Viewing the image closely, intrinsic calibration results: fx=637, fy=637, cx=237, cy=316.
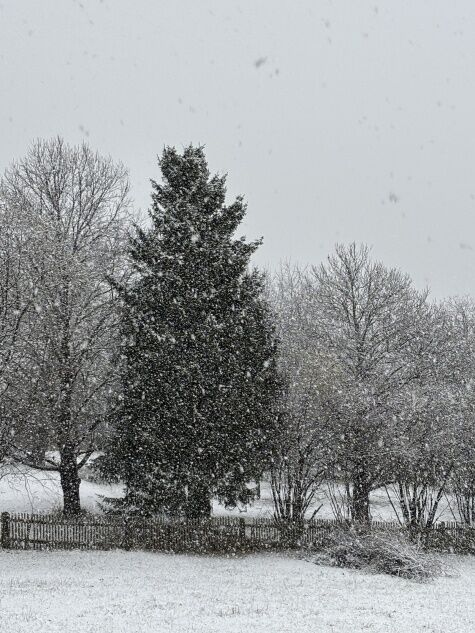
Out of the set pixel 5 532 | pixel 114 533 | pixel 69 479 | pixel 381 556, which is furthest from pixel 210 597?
pixel 69 479

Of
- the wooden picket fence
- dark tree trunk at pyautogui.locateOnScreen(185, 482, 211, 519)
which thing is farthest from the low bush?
dark tree trunk at pyautogui.locateOnScreen(185, 482, 211, 519)

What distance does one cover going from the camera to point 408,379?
73.5 ft

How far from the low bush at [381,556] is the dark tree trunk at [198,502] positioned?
10.5 ft

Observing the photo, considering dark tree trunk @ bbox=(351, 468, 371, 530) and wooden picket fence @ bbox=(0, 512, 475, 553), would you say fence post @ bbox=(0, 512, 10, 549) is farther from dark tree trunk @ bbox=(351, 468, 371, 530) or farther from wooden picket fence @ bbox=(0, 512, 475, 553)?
dark tree trunk @ bbox=(351, 468, 371, 530)

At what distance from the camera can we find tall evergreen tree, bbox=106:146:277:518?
17.1 m

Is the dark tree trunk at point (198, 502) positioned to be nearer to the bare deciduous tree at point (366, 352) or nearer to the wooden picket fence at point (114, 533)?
the wooden picket fence at point (114, 533)

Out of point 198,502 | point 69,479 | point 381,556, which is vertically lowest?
point 381,556

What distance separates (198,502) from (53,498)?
8.69 meters

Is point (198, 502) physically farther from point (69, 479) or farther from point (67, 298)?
point (67, 298)

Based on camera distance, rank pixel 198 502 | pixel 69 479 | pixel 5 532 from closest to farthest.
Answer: pixel 5 532
pixel 198 502
pixel 69 479

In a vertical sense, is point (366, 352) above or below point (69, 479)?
above

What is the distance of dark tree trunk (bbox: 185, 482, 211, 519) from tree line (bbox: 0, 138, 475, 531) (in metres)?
0.04

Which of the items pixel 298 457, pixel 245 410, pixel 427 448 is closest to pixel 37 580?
pixel 245 410

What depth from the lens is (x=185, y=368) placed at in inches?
686
